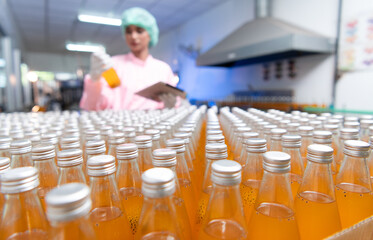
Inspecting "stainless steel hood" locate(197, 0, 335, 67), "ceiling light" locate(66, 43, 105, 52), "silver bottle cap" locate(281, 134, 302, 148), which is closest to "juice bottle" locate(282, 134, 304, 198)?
"silver bottle cap" locate(281, 134, 302, 148)

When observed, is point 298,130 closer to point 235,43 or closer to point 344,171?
point 344,171

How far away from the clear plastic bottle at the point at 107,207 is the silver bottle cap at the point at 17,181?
0.27 ft

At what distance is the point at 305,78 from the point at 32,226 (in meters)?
3.56

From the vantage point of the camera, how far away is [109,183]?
1.23 ft

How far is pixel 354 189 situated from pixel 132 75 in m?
2.02

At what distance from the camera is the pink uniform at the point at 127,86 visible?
198cm

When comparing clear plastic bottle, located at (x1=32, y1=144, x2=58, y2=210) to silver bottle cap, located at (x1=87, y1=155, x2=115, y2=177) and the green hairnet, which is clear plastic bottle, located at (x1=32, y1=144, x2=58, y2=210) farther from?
the green hairnet

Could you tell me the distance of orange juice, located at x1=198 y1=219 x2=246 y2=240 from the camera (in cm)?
34

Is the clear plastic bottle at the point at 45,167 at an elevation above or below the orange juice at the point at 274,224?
above

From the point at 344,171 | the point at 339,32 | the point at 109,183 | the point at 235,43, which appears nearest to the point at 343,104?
the point at 339,32

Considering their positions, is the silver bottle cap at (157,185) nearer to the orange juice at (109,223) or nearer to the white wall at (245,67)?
the orange juice at (109,223)

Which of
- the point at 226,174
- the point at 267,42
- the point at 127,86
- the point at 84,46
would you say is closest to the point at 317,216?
the point at 226,174

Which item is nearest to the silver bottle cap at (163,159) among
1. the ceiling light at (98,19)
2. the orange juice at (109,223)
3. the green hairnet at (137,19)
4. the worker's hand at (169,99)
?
the orange juice at (109,223)

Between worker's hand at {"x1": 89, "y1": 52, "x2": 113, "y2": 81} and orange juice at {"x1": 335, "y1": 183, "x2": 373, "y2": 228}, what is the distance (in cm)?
162
